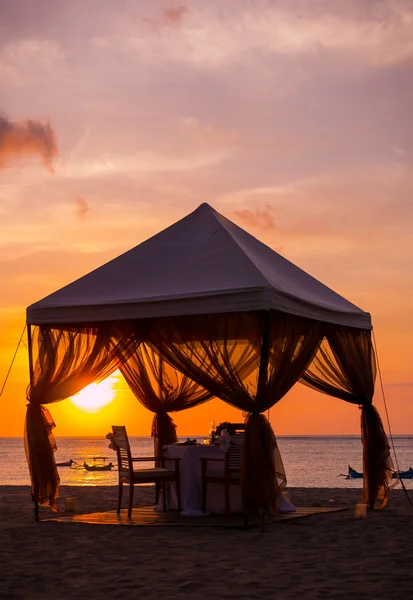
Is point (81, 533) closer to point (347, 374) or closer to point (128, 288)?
point (128, 288)

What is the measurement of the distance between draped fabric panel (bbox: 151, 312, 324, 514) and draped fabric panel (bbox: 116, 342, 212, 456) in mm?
1580

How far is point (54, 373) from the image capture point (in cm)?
955

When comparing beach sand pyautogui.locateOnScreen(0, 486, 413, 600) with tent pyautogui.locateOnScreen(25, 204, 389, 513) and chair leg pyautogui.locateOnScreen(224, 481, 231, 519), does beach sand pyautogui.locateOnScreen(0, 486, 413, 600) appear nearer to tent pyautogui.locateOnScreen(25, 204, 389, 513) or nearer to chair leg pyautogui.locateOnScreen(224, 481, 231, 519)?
chair leg pyautogui.locateOnScreen(224, 481, 231, 519)

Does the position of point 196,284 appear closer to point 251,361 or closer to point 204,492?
point 251,361

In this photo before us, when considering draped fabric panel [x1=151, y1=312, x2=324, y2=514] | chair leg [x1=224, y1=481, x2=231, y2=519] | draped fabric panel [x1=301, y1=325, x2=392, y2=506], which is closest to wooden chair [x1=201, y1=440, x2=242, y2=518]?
chair leg [x1=224, y1=481, x2=231, y2=519]

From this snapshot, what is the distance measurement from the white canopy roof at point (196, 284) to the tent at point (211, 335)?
14 millimetres

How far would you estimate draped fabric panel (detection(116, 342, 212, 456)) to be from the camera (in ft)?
35.8

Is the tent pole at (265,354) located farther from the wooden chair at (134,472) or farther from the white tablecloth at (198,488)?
the wooden chair at (134,472)

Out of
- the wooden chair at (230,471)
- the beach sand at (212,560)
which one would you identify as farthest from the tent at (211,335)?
the beach sand at (212,560)

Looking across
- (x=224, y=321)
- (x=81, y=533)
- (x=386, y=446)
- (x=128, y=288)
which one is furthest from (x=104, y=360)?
(x=386, y=446)

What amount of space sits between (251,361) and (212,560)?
2.79m

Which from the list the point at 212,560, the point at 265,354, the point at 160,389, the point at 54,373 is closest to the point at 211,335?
the point at 265,354

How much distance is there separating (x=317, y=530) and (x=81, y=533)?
2.18 m

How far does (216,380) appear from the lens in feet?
28.6
